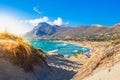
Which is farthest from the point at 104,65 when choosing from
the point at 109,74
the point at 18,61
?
the point at 18,61

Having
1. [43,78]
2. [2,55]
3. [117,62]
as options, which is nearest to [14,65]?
[2,55]

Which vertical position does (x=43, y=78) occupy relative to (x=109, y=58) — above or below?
below

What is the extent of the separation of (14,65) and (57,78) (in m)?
2.25

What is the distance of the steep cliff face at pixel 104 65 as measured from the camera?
4.98 m

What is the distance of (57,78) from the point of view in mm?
12703

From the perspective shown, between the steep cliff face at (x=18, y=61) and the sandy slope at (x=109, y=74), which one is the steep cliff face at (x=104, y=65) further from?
the steep cliff face at (x=18, y=61)

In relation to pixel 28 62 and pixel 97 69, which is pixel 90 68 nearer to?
pixel 97 69

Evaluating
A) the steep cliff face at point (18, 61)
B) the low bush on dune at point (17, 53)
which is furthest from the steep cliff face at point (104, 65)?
the low bush on dune at point (17, 53)

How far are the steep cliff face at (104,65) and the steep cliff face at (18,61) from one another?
487 centimetres

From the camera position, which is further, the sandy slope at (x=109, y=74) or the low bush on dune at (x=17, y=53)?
the low bush on dune at (x=17, y=53)

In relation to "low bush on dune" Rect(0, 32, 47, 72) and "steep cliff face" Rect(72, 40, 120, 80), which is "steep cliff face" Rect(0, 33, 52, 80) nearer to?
"low bush on dune" Rect(0, 32, 47, 72)

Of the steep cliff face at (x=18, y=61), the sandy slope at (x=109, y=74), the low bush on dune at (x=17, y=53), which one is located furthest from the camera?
the low bush on dune at (x=17, y=53)

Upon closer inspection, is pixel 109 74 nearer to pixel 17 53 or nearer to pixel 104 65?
pixel 104 65

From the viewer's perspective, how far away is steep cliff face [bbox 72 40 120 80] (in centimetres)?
498
